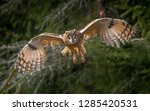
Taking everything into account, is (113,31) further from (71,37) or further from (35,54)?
(35,54)

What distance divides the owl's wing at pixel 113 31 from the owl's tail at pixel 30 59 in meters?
0.23

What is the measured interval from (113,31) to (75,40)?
0.22 meters

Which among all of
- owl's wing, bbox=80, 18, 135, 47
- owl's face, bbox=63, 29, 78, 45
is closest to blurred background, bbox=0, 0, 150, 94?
owl's wing, bbox=80, 18, 135, 47

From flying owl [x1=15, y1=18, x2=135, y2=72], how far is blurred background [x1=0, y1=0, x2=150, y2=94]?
3.58 ft

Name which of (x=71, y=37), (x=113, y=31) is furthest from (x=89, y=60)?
(x=71, y=37)

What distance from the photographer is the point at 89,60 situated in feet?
12.1

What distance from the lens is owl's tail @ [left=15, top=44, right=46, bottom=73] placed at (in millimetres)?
1998

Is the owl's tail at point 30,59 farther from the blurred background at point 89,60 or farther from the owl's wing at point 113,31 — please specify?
the blurred background at point 89,60

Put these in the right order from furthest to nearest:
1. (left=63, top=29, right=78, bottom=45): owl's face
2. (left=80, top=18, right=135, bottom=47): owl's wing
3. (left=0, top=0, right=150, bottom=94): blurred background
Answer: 1. (left=0, top=0, right=150, bottom=94): blurred background
2. (left=80, top=18, right=135, bottom=47): owl's wing
3. (left=63, top=29, right=78, bottom=45): owl's face

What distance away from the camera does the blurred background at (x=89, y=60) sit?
11.6 ft

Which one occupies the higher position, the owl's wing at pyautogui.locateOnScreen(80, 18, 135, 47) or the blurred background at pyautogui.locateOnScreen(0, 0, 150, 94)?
the owl's wing at pyautogui.locateOnScreen(80, 18, 135, 47)

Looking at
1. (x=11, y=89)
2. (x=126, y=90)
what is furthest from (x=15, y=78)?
(x=126, y=90)

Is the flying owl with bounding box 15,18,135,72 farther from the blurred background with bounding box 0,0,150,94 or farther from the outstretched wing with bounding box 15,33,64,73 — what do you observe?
the blurred background with bounding box 0,0,150,94

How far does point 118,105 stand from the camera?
320 centimetres
